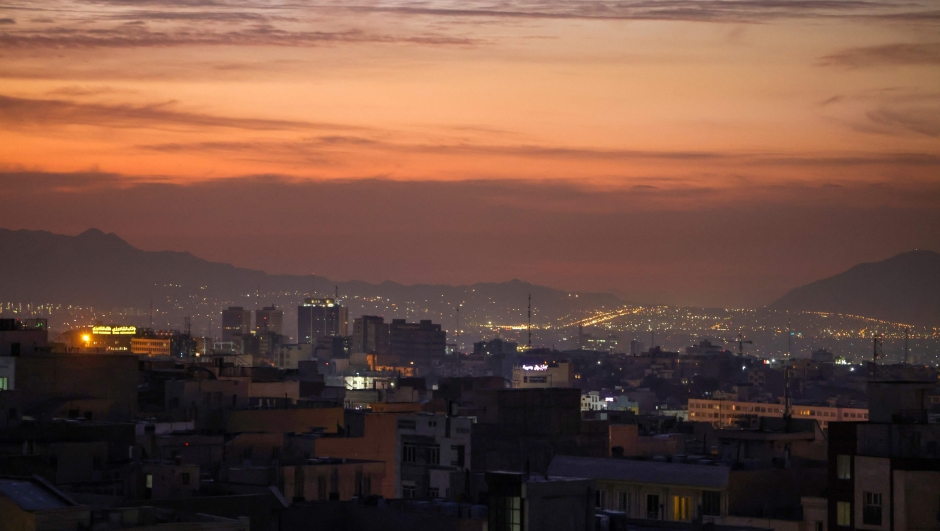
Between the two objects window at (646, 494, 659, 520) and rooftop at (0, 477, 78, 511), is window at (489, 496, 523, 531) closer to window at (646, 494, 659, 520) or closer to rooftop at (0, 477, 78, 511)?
rooftop at (0, 477, 78, 511)

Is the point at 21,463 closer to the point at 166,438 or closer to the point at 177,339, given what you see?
the point at 166,438

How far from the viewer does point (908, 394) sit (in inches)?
1730

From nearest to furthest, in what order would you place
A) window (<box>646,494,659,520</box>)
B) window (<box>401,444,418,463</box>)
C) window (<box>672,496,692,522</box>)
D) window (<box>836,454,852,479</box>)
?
window (<box>836,454,852,479</box>) < window (<box>672,496,692,522</box>) < window (<box>646,494,659,520</box>) < window (<box>401,444,418,463</box>)

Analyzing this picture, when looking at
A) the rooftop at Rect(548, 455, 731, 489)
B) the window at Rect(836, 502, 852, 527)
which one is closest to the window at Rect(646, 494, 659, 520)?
the rooftop at Rect(548, 455, 731, 489)

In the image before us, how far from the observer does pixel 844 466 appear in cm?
4194

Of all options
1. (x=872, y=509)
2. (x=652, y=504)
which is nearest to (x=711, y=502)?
(x=652, y=504)

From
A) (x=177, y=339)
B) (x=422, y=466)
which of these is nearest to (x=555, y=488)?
(x=422, y=466)

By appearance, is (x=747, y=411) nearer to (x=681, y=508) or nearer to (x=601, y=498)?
(x=681, y=508)

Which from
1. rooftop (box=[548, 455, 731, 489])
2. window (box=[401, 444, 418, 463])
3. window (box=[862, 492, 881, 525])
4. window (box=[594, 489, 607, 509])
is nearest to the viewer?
window (box=[862, 492, 881, 525])

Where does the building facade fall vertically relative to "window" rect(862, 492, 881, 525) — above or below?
below

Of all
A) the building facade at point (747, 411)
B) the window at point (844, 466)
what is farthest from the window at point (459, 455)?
the building facade at point (747, 411)

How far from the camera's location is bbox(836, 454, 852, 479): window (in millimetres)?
41750

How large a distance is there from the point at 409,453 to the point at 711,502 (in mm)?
15582

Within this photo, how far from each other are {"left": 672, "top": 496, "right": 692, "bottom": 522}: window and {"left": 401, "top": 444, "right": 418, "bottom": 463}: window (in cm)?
1400
